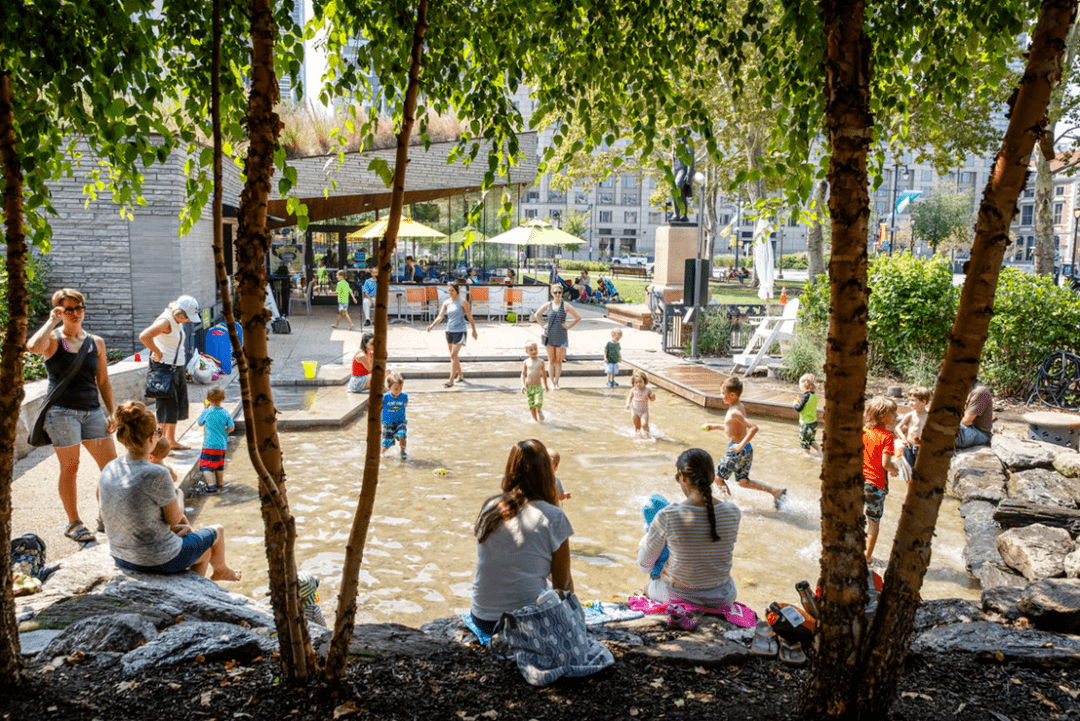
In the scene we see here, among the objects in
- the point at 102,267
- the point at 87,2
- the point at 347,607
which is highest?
the point at 87,2

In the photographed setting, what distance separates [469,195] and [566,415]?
62.3 ft

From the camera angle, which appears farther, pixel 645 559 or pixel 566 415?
pixel 566 415

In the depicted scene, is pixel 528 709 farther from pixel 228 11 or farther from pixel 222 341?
pixel 222 341

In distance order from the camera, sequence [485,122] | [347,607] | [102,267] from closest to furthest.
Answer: [347,607] → [485,122] → [102,267]

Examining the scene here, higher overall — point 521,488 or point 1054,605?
point 521,488

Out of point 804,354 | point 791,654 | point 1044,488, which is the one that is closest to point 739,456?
point 1044,488

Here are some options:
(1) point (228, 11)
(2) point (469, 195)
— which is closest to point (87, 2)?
(1) point (228, 11)

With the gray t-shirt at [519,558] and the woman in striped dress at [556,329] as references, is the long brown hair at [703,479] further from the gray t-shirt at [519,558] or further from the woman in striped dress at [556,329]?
the woman in striped dress at [556,329]

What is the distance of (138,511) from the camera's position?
4391 millimetres

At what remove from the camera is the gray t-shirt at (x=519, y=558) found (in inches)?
152

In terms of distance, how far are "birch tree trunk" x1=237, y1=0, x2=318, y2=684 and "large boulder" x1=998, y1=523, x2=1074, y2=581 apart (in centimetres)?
496

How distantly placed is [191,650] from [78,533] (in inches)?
117

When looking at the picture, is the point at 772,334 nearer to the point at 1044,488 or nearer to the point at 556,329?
the point at 556,329

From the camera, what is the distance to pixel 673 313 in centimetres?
1673
